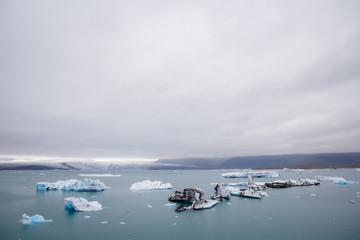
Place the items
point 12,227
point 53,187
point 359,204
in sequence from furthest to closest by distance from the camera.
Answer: point 53,187, point 359,204, point 12,227

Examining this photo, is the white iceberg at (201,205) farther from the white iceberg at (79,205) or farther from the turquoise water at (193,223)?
the white iceberg at (79,205)

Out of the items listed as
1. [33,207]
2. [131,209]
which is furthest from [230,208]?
[33,207]

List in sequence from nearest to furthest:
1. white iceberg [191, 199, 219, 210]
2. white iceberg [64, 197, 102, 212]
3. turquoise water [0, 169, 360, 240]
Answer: turquoise water [0, 169, 360, 240]
white iceberg [64, 197, 102, 212]
white iceberg [191, 199, 219, 210]

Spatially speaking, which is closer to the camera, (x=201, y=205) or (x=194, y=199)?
(x=201, y=205)

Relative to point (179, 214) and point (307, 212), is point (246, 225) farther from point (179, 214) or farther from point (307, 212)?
point (307, 212)

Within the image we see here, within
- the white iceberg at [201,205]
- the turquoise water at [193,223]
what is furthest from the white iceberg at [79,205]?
the white iceberg at [201,205]

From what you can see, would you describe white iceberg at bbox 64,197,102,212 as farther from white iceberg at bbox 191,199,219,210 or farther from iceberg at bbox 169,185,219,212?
white iceberg at bbox 191,199,219,210

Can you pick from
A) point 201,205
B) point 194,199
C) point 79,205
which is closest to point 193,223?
point 201,205

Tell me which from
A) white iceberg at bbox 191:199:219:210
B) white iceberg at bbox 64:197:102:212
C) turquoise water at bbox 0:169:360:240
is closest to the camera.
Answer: turquoise water at bbox 0:169:360:240

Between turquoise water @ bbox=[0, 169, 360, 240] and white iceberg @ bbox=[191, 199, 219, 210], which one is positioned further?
white iceberg @ bbox=[191, 199, 219, 210]

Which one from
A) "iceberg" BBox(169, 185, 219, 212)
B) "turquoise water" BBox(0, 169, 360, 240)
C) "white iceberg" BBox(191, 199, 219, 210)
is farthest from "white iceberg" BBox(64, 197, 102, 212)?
"white iceberg" BBox(191, 199, 219, 210)

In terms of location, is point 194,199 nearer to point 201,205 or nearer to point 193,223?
point 201,205
